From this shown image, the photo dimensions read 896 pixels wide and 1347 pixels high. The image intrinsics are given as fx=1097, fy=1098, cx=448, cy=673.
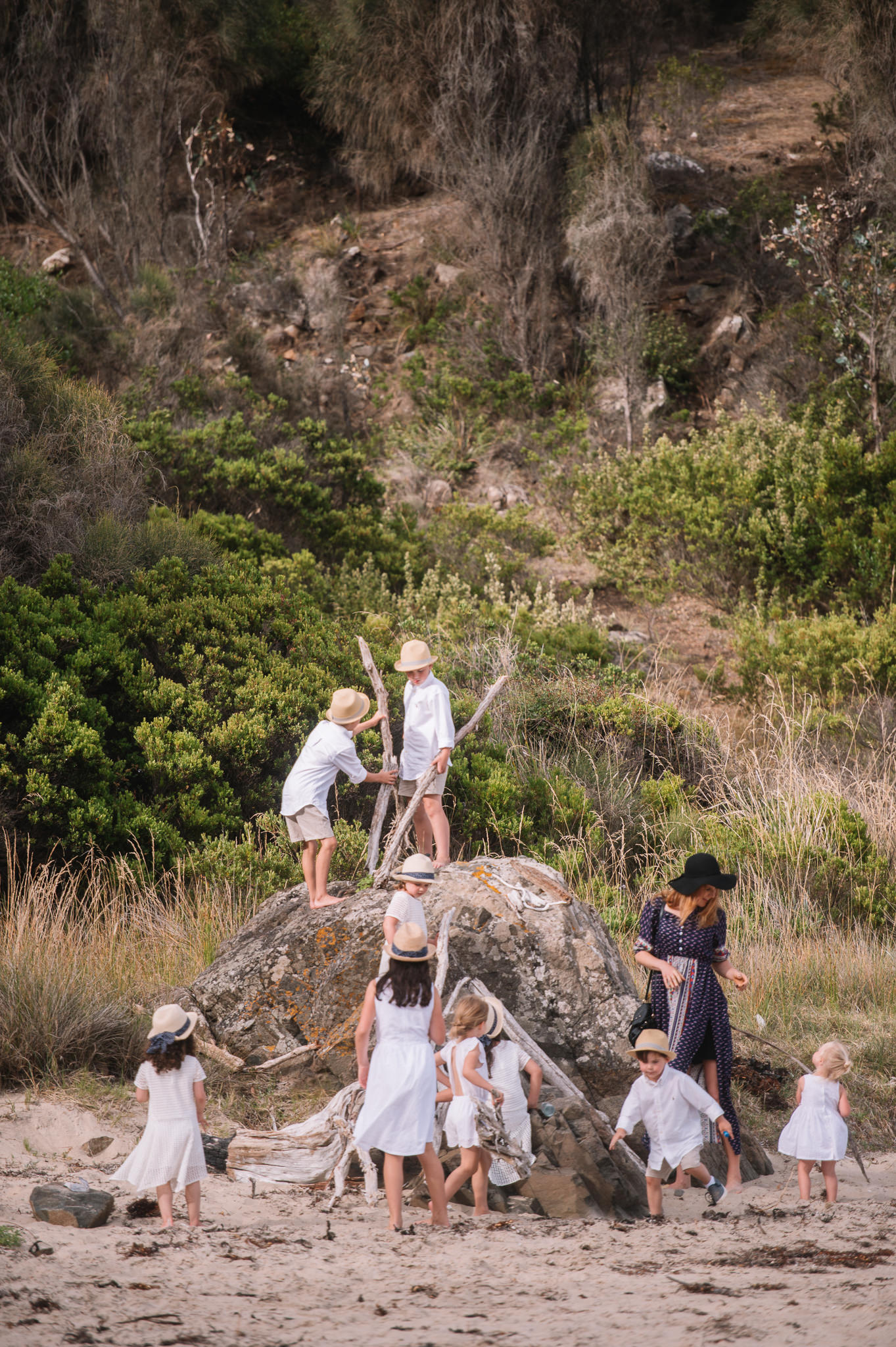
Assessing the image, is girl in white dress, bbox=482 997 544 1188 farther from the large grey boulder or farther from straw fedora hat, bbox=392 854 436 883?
the large grey boulder

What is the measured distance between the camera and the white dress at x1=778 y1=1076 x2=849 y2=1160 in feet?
14.3

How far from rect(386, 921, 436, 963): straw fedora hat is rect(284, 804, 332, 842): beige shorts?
4.80ft

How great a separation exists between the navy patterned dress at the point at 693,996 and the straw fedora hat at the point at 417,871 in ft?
3.39

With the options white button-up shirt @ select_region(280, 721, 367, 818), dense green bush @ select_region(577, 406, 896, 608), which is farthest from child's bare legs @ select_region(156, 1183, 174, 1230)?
dense green bush @ select_region(577, 406, 896, 608)

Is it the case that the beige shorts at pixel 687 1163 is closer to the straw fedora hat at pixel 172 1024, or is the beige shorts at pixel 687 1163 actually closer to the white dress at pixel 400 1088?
the white dress at pixel 400 1088

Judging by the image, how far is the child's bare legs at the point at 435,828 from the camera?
220 inches

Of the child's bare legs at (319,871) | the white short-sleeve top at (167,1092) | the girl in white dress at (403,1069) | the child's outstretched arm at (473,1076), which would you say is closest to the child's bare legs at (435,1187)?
the girl in white dress at (403,1069)

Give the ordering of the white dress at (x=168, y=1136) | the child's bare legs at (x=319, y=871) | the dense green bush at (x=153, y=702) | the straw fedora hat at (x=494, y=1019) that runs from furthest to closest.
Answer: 1. the dense green bush at (x=153, y=702)
2. the child's bare legs at (x=319, y=871)
3. the straw fedora hat at (x=494, y=1019)
4. the white dress at (x=168, y=1136)

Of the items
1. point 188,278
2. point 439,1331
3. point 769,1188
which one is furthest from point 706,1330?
point 188,278

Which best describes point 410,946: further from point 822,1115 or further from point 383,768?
point 822,1115

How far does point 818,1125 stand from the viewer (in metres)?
4.39

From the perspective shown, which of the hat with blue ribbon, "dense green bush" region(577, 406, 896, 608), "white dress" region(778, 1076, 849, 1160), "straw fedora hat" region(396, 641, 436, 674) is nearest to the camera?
the hat with blue ribbon

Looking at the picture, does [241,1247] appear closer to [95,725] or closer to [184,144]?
[95,725]

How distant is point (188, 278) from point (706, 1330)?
15.5 m
